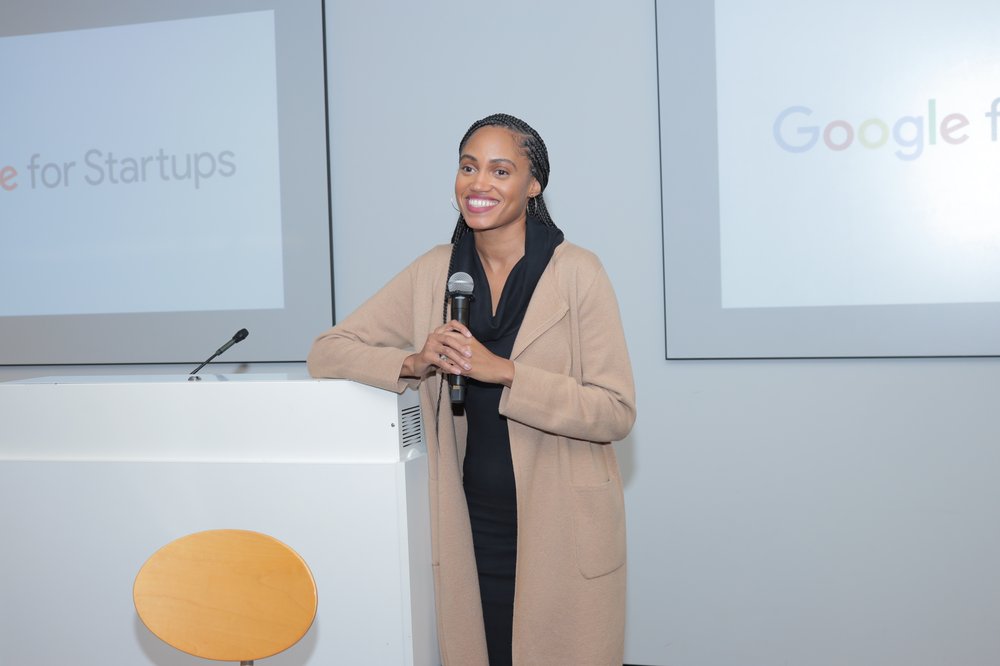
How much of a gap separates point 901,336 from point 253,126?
227cm

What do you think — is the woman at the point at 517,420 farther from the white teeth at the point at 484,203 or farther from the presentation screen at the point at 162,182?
the presentation screen at the point at 162,182

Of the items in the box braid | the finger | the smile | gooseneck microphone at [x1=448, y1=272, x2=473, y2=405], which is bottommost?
the finger

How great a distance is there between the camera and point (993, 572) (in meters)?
2.72

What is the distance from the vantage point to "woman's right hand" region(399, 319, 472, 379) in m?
1.54

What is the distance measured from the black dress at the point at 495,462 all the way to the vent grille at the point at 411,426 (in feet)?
0.38

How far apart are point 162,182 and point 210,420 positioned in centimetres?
177

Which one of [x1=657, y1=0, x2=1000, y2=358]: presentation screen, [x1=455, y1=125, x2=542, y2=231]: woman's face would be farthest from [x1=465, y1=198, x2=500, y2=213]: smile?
[x1=657, y1=0, x2=1000, y2=358]: presentation screen

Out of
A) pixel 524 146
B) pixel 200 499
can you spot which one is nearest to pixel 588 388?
pixel 524 146

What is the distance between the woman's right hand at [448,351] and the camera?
1538mm

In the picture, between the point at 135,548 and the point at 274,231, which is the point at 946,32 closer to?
the point at 274,231

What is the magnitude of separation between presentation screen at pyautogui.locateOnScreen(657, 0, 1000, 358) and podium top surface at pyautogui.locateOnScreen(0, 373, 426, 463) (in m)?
1.42

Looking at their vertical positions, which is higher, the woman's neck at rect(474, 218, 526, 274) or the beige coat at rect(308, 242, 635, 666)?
the woman's neck at rect(474, 218, 526, 274)

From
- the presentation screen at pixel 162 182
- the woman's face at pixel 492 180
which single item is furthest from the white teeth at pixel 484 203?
the presentation screen at pixel 162 182

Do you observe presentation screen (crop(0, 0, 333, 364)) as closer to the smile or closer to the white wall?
the white wall
